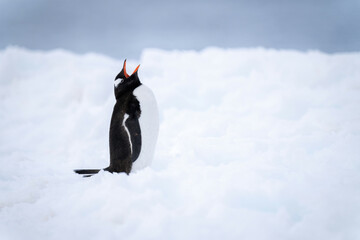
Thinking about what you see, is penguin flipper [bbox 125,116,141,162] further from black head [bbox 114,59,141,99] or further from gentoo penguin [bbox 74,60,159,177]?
black head [bbox 114,59,141,99]

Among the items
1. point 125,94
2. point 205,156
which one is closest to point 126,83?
point 125,94

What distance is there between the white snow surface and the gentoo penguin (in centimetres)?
17

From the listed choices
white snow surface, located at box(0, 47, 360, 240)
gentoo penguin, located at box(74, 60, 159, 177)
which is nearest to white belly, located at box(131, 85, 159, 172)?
gentoo penguin, located at box(74, 60, 159, 177)

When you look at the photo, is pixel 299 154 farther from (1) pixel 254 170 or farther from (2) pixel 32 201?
(2) pixel 32 201

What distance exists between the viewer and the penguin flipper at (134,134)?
1.89 metres

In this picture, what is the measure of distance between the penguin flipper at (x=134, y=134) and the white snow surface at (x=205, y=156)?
21 cm

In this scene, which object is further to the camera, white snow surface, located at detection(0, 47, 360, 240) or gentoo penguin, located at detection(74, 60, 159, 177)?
gentoo penguin, located at detection(74, 60, 159, 177)

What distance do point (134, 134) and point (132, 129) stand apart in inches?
1.2

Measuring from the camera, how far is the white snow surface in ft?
4.22

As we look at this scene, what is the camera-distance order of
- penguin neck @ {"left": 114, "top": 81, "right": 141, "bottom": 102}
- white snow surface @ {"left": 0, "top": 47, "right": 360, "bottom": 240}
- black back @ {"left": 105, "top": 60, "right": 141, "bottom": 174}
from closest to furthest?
white snow surface @ {"left": 0, "top": 47, "right": 360, "bottom": 240} → black back @ {"left": 105, "top": 60, "right": 141, "bottom": 174} → penguin neck @ {"left": 114, "top": 81, "right": 141, "bottom": 102}

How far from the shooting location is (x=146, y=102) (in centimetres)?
196

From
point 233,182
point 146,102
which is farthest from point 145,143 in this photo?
point 233,182

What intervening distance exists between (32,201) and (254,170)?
1.15 metres

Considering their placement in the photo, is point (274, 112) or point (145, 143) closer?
point (145, 143)
